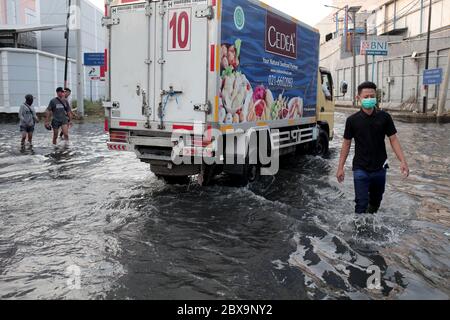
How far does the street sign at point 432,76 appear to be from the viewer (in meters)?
26.8

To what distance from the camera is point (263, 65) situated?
8461 millimetres

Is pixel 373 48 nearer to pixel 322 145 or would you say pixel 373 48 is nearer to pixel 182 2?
pixel 322 145

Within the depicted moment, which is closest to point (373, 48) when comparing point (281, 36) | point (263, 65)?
point (281, 36)

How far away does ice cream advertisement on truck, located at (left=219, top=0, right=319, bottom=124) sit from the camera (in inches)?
289

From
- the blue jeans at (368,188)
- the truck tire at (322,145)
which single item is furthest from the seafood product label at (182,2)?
the truck tire at (322,145)

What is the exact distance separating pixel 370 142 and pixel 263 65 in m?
3.53

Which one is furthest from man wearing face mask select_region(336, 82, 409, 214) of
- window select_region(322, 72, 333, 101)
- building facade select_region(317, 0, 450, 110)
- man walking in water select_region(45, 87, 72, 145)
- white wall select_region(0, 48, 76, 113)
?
building facade select_region(317, 0, 450, 110)

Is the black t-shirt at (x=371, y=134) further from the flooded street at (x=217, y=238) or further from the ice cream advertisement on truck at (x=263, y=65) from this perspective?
the ice cream advertisement on truck at (x=263, y=65)

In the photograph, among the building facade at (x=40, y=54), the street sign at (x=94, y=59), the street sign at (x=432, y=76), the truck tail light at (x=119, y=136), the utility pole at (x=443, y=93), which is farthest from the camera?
the street sign at (x=432, y=76)

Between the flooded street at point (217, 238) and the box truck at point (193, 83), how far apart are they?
723mm

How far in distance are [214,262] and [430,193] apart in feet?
15.9

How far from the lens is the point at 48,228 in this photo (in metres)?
5.82
